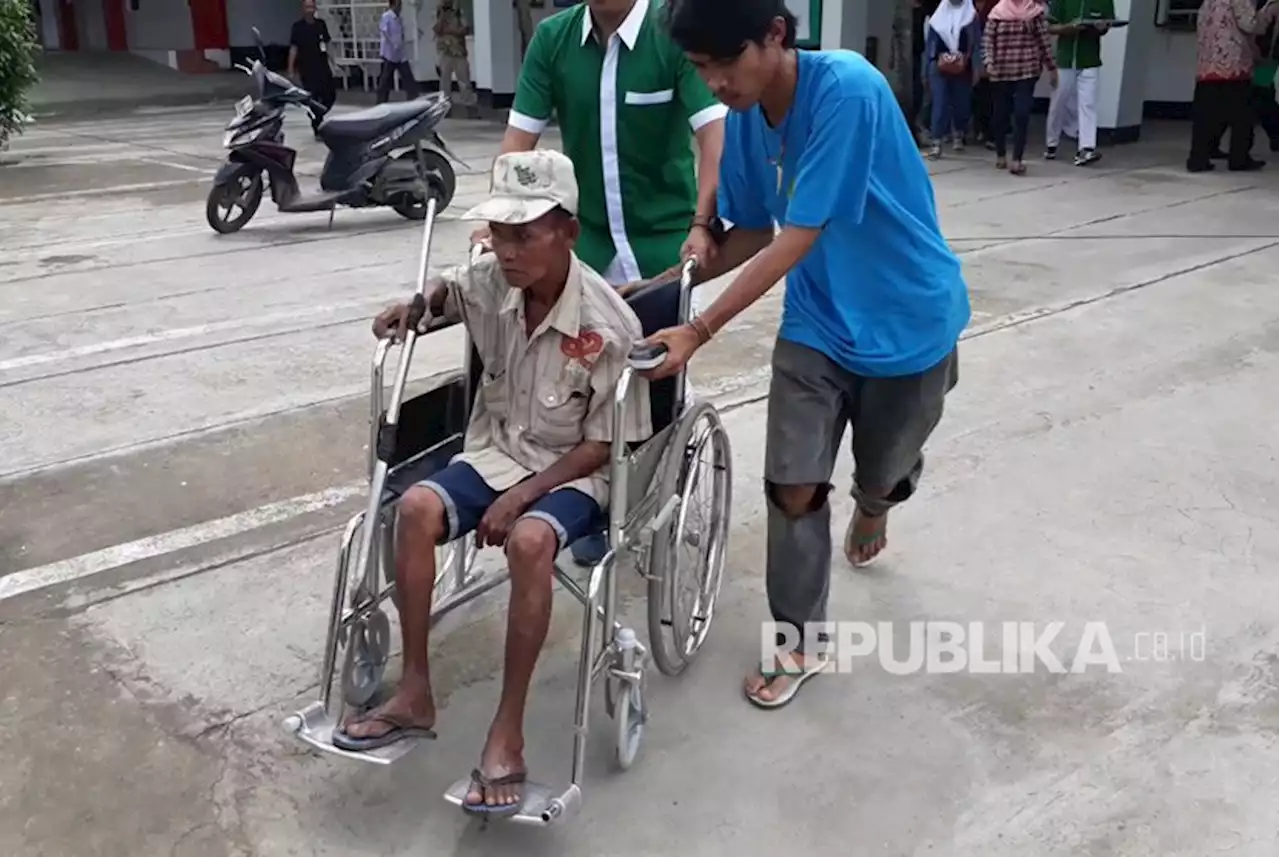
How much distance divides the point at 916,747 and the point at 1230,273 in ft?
16.5

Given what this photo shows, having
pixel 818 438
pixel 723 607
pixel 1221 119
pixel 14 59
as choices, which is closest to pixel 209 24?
pixel 14 59

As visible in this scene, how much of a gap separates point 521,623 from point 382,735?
0.35 meters

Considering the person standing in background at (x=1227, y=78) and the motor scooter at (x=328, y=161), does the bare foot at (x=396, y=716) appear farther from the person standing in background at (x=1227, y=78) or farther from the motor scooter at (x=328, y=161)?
the person standing in background at (x=1227, y=78)

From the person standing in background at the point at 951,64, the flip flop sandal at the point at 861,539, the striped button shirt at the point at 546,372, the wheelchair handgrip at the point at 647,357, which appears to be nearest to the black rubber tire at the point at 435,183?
the person standing in background at the point at 951,64

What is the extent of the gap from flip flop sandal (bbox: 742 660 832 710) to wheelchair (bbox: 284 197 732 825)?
7.7 inches

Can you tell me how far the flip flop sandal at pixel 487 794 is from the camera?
223 cm

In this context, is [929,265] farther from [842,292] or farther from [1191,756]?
[1191,756]

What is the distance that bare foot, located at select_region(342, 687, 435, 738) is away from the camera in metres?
2.38

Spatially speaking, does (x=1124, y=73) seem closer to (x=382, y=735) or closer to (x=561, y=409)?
(x=561, y=409)

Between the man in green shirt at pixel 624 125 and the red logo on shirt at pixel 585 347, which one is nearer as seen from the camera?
the red logo on shirt at pixel 585 347

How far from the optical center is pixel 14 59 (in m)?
10.5

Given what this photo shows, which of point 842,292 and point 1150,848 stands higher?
point 842,292

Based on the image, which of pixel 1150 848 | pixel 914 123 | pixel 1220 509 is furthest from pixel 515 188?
pixel 914 123

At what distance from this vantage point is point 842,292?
8.72 feet
